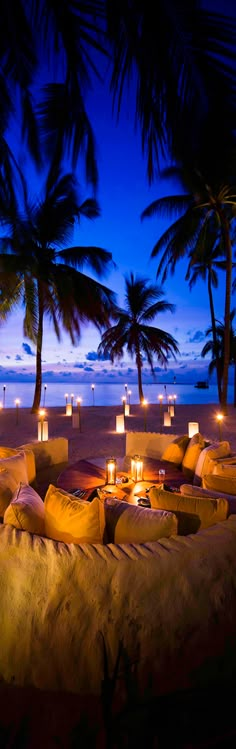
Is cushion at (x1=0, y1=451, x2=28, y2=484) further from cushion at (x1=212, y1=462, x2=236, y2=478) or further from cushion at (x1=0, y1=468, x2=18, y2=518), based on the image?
cushion at (x1=212, y1=462, x2=236, y2=478)

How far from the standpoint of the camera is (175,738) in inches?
59.2

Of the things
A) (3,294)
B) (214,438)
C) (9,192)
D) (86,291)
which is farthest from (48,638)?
(86,291)

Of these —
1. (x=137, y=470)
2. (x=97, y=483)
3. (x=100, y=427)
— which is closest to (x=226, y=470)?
(x=137, y=470)

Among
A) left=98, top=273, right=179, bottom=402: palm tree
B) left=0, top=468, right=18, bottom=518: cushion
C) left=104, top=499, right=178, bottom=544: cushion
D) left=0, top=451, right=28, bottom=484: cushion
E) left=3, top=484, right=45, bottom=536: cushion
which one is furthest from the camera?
left=98, top=273, right=179, bottom=402: palm tree

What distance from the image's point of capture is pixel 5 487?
8.55 feet

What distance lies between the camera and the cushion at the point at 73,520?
1.96 meters

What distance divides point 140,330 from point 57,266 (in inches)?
164

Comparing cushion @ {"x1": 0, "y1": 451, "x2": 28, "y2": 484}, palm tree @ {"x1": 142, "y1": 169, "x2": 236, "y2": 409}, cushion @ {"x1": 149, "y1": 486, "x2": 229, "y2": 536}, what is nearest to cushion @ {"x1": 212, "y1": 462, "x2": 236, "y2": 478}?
cushion @ {"x1": 149, "y1": 486, "x2": 229, "y2": 536}

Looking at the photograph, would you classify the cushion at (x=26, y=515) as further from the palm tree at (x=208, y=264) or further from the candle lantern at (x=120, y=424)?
the palm tree at (x=208, y=264)

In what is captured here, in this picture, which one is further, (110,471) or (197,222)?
(197,222)

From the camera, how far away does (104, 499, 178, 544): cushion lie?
1.90 m

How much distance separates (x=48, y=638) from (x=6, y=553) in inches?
17.2

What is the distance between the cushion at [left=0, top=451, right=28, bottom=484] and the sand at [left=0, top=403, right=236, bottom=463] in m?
2.59

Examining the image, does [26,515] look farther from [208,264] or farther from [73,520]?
[208,264]
